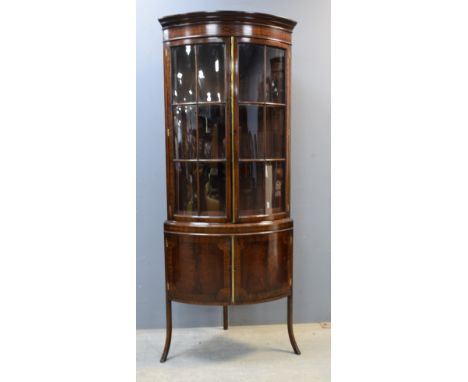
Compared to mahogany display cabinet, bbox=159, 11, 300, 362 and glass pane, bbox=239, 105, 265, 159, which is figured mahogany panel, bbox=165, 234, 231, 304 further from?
glass pane, bbox=239, 105, 265, 159

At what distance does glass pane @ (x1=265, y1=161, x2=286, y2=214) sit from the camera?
2.49m

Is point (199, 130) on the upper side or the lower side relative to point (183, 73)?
lower

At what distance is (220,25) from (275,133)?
63cm

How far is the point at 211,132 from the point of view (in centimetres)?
240

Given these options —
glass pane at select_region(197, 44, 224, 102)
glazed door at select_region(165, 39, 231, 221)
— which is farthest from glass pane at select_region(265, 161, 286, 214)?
glass pane at select_region(197, 44, 224, 102)

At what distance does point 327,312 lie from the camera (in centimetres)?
303

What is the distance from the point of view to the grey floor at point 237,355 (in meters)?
2.33

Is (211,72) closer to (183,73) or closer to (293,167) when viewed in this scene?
(183,73)

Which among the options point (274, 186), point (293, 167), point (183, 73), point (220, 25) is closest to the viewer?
point (220, 25)

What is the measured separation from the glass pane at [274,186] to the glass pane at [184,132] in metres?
0.42

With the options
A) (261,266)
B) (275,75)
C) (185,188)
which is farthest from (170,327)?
(275,75)

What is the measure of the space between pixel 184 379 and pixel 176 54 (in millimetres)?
1677

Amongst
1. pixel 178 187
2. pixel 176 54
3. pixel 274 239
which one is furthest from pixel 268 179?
pixel 176 54

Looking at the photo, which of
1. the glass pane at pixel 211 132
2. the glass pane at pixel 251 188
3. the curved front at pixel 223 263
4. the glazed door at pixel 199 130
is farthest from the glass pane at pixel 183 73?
the curved front at pixel 223 263
